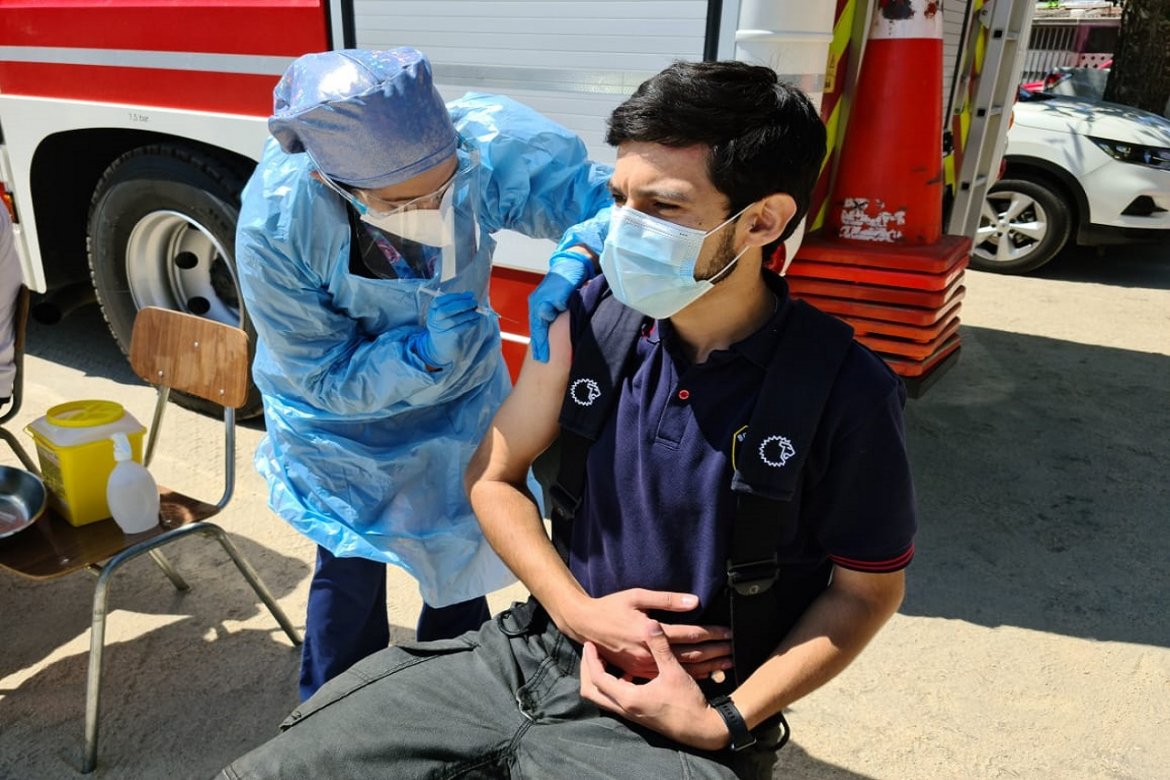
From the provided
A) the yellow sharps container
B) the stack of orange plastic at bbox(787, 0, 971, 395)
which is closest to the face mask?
the yellow sharps container

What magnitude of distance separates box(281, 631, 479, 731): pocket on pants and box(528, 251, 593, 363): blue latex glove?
19.3 inches

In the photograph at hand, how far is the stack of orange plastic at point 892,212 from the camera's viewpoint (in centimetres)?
273

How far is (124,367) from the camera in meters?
4.25

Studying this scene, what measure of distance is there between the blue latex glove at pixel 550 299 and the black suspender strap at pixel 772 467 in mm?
405

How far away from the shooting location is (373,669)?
1.37 m

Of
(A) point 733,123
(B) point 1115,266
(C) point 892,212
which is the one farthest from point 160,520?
(B) point 1115,266

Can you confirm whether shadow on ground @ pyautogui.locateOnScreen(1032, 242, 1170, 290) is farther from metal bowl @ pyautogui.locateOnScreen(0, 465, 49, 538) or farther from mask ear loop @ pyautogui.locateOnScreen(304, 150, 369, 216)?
metal bowl @ pyautogui.locateOnScreen(0, 465, 49, 538)

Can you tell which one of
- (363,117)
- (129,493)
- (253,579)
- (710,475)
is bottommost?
(253,579)

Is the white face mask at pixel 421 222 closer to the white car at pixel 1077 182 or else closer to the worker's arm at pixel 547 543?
the worker's arm at pixel 547 543

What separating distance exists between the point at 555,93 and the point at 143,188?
1869 millimetres

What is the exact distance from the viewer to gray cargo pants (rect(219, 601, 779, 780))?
1.21 metres

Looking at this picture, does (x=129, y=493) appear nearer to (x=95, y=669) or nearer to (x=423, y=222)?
(x=95, y=669)

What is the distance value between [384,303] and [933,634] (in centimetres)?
178

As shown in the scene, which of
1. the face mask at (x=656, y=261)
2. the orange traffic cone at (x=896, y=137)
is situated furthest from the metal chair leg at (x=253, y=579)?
the orange traffic cone at (x=896, y=137)
